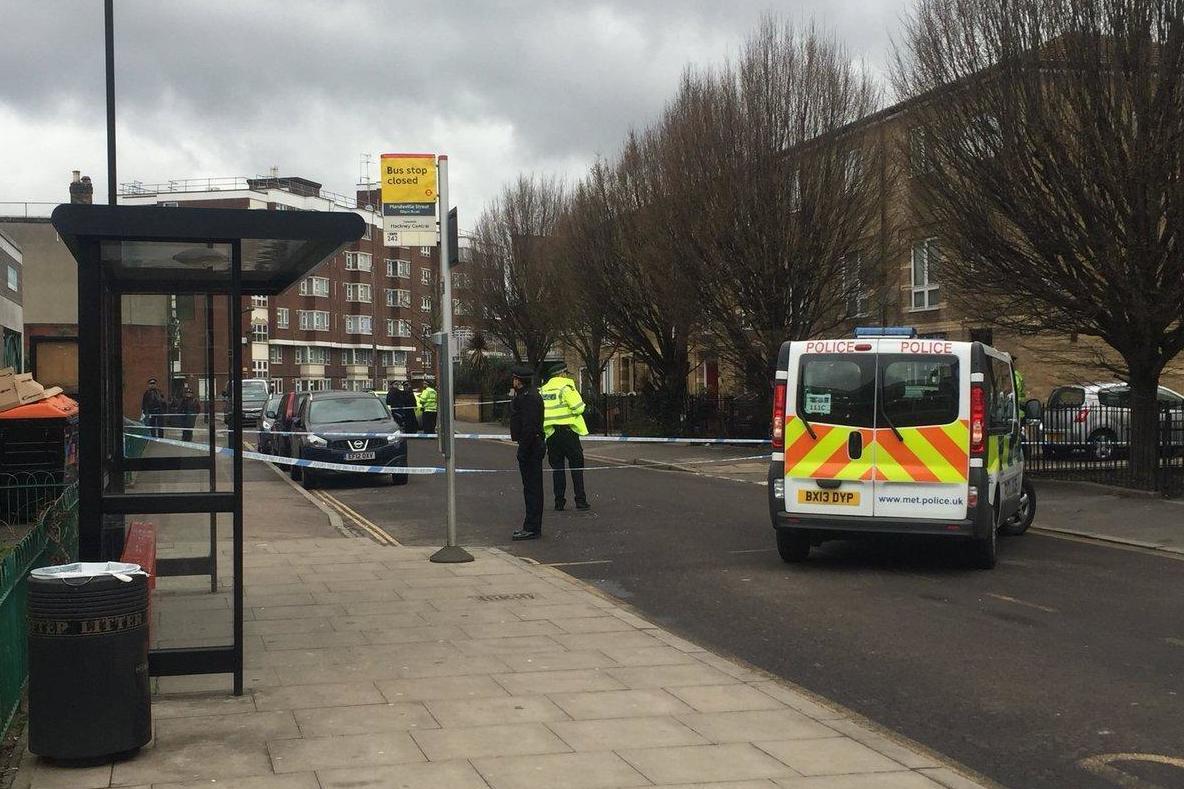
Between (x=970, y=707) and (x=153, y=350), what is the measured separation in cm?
575

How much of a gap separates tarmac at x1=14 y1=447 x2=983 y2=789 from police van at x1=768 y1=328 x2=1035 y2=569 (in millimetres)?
2754

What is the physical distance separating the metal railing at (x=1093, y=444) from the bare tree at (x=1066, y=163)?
1.06 ft

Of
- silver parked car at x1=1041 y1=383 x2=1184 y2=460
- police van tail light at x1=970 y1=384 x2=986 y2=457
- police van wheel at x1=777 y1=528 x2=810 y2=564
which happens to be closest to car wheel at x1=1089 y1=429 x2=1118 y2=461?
silver parked car at x1=1041 y1=383 x2=1184 y2=460

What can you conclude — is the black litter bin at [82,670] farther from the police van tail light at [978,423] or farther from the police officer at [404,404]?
the police officer at [404,404]

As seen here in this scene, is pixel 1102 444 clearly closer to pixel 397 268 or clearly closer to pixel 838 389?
pixel 838 389

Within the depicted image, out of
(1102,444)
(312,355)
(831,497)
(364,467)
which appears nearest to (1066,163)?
(1102,444)

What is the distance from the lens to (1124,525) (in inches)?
555

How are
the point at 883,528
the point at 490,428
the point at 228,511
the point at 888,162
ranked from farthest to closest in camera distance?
the point at 490,428 < the point at 888,162 < the point at 883,528 < the point at 228,511

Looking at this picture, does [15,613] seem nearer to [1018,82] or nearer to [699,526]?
[699,526]

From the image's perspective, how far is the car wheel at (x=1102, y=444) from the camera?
781 inches

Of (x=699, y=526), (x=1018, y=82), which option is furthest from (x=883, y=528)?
(x=1018, y=82)

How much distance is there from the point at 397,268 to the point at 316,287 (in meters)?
8.49

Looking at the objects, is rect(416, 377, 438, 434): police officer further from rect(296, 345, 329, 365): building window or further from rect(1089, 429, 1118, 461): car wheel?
rect(296, 345, 329, 365): building window

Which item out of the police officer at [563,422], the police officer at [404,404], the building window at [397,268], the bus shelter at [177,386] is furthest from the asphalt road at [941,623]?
the building window at [397,268]
